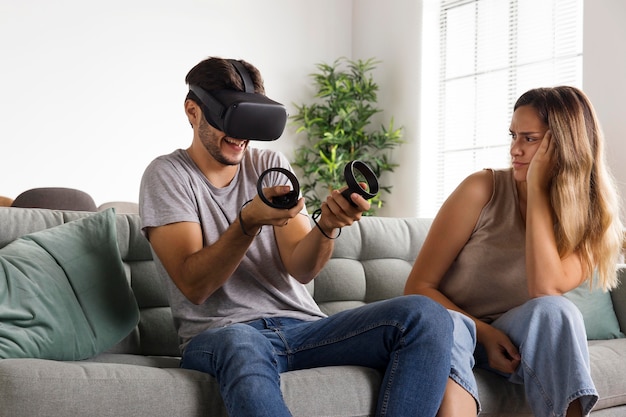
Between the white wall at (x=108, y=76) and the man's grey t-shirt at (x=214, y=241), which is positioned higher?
the white wall at (x=108, y=76)

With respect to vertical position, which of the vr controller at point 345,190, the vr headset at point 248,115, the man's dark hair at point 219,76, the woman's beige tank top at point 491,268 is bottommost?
the woman's beige tank top at point 491,268

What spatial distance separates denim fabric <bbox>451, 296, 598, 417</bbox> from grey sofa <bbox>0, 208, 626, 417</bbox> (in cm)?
13

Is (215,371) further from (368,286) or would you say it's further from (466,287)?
(368,286)

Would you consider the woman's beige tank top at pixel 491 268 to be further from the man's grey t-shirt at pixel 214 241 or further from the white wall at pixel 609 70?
the white wall at pixel 609 70

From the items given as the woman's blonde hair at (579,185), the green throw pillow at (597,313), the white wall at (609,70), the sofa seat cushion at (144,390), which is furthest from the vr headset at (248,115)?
the white wall at (609,70)

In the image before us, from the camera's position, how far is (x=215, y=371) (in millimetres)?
1603

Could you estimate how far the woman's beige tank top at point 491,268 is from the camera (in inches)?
81.3

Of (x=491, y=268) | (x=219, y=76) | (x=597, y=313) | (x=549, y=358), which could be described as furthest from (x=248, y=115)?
(x=597, y=313)

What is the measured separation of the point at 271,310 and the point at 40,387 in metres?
0.59

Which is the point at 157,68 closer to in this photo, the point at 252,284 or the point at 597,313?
the point at 597,313

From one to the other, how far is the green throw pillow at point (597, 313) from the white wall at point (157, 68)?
1.89m

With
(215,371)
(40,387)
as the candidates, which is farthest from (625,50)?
(40,387)

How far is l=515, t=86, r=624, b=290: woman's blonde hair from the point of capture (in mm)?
2070

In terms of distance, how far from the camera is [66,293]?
1.92m
